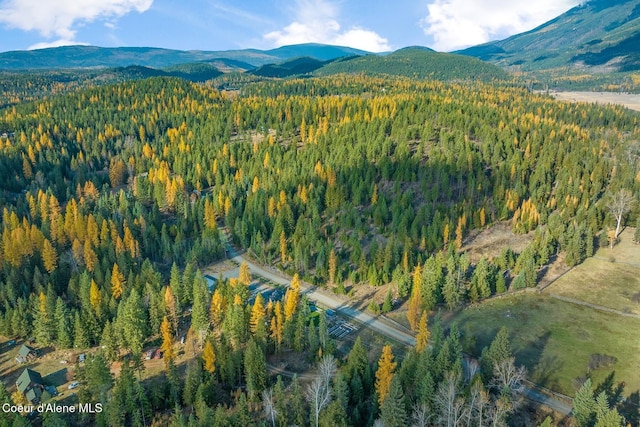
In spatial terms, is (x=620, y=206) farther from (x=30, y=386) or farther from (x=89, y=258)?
(x=89, y=258)

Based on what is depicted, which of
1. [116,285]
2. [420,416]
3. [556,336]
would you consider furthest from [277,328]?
[556,336]

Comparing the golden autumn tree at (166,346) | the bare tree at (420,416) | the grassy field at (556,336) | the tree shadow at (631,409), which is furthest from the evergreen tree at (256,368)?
the tree shadow at (631,409)

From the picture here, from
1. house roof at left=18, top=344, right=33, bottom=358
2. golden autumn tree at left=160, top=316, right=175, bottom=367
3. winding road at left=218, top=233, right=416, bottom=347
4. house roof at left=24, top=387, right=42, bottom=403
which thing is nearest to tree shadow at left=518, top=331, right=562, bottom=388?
winding road at left=218, top=233, right=416, bottom=347

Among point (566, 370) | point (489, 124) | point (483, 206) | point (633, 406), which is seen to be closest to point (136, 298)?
point (566, 370)

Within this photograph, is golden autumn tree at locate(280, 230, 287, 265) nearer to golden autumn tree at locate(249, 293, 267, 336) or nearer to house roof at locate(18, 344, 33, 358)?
golden autumn tree at locate(249, 293, 267, 336)

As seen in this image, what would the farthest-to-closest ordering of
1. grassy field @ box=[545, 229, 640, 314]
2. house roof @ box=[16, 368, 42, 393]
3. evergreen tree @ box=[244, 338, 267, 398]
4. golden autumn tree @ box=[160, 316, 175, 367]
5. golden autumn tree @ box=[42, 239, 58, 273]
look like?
golden autumn tree @ box=[42, 239, 58, 273], grassy field @ box=[545, 229, 640, 314], golden autumn tree @ box=[160, 316, 175, 367], house roof @ box=[16, 368, 42, 393], evergreen tree @ box=[244, 338, 267, 398]

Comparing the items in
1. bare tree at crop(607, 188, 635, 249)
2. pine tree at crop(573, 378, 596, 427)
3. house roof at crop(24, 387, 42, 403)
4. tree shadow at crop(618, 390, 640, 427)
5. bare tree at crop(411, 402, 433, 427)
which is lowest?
house roof at crop(24, 387, 42, 403)

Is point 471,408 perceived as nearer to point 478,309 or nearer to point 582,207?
point 478,309

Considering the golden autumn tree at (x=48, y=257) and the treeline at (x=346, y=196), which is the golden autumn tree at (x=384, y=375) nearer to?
the treeline at (x=346, y=196)
